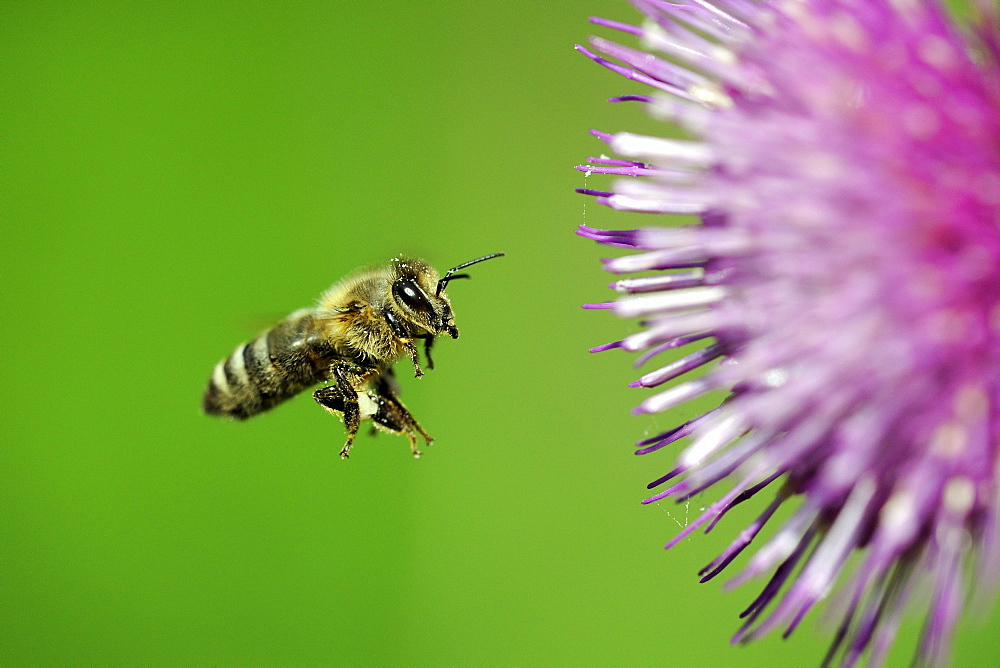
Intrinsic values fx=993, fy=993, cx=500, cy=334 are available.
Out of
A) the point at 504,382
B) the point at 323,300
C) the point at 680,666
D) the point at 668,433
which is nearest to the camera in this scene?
the point at 668,433

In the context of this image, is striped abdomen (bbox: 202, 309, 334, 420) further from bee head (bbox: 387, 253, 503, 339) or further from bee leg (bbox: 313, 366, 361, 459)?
bee head (bbox: 387, 253, 503, 339)

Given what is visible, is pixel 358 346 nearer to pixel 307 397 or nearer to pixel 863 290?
pixel 863 290

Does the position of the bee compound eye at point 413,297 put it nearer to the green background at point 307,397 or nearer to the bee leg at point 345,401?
the bee leg at point 345,401

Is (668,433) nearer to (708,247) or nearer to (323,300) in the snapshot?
(708,247)

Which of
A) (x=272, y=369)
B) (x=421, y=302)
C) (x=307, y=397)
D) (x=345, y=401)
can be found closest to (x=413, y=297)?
(x=421, y=302)

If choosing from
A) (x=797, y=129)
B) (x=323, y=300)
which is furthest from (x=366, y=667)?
(x=797, y=129)

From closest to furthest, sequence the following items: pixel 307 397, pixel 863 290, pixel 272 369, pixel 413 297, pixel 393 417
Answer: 1. pixel 863 290
2. pixel 413 297
3. pixel 393 417
4. pixel 272 369
5. pixel 307 397

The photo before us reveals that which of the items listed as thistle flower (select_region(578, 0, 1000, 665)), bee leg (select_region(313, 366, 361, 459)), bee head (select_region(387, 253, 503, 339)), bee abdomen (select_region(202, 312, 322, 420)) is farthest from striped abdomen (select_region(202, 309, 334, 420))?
thistle flower (select_region(578, 0, 1000, 665))
